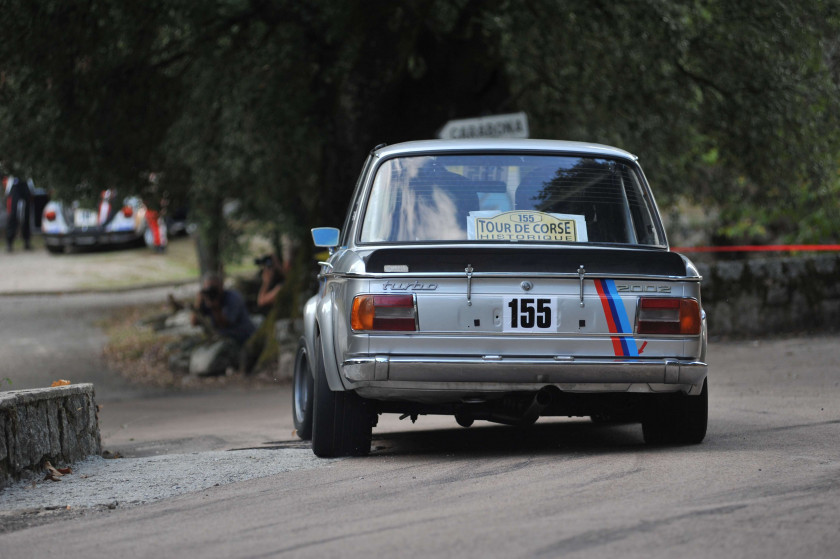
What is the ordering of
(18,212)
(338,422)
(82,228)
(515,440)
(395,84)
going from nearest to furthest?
(338,422), (515,440), (395,84), (82,228), (18,212)

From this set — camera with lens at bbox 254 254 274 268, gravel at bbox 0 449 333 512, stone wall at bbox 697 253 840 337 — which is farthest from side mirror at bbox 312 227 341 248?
camera with lens at bbox 254 254 274 268

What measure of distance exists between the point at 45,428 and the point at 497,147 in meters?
3.00

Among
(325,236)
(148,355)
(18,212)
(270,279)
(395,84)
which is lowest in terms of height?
(148,355)

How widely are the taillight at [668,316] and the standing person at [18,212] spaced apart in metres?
26.5

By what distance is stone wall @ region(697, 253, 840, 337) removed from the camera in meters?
15.4

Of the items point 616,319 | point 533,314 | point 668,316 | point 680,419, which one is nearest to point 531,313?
point 533,314

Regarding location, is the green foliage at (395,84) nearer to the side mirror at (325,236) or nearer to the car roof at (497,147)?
the car roof at (497,147)

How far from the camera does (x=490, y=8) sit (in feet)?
50.2

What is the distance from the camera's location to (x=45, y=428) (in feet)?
22.7

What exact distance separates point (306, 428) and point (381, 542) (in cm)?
360

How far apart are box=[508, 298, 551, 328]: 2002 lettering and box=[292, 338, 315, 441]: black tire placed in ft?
5.70

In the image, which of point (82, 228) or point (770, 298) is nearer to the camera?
point (770, 298)

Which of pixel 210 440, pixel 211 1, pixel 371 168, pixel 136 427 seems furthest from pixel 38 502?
pixel 211 1

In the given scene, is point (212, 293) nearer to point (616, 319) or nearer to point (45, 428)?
point (45, 428)
